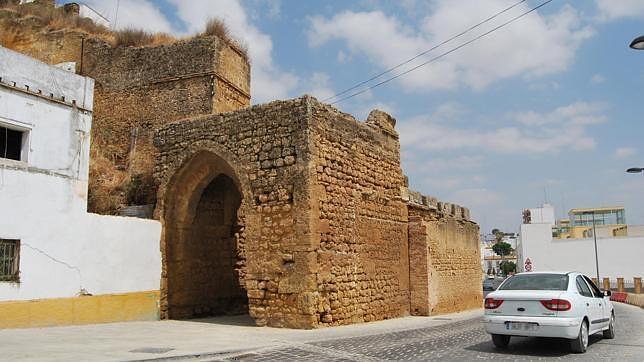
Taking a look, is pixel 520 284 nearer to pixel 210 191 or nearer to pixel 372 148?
pixel 372 148

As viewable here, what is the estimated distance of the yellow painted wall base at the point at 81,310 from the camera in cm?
1007

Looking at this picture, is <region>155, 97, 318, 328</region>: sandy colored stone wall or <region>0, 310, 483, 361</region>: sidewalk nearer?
<region>0, 310, 483, 361</region>: sidewalk

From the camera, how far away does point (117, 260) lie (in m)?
12.2

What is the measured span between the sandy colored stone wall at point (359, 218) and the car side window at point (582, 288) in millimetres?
4857

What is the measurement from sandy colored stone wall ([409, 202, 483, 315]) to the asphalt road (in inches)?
203

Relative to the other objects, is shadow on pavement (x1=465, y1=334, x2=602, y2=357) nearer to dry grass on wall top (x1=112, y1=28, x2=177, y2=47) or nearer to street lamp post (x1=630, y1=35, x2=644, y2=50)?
street lamp post (x1=630, y1=35, x2=644, y2=50)

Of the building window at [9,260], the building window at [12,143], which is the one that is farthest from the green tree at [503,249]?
the building window at [9,260]

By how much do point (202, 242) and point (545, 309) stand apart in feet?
31.2

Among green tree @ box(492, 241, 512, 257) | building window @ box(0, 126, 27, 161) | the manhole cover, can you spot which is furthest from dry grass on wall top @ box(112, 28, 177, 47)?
green tree @ box(492, 241, 512, 257)

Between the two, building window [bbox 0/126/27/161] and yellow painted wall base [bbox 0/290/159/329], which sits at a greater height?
building window [bbox 0/126/27/161]

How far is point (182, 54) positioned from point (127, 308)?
30.0 ft

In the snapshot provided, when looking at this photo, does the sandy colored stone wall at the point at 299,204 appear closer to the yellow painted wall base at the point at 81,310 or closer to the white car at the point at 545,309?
the yellow painted wall base at the point at 81,310

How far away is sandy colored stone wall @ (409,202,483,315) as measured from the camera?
15699 mm

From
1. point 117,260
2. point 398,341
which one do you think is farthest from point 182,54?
point 398,341
